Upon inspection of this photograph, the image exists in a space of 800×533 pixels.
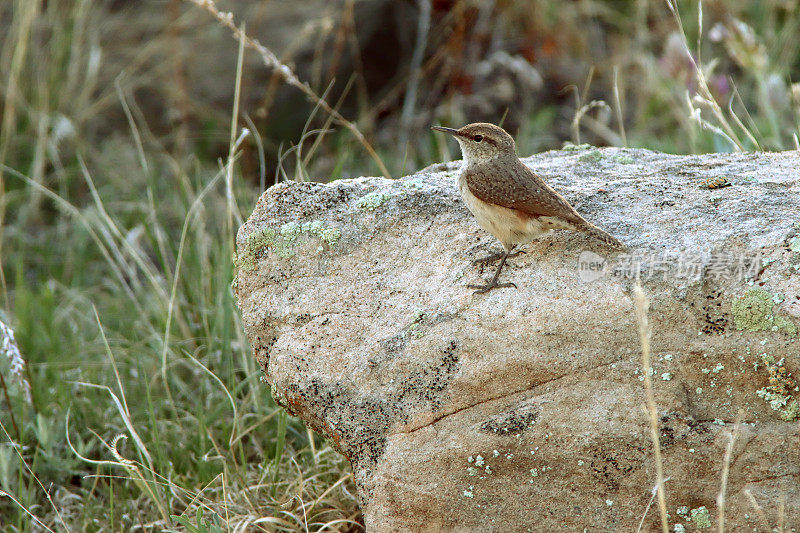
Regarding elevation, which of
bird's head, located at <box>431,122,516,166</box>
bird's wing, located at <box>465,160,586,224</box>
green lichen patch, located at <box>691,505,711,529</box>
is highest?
bird's head, located at <box>431,122,516,166</box>

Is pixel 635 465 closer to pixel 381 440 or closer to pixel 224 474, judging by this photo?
pixel 381 440

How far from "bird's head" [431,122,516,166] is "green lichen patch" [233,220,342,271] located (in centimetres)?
69

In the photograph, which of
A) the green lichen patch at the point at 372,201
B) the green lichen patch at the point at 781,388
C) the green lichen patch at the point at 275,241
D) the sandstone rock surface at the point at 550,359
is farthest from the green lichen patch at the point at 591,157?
the green lichen patch at the point at 781,388

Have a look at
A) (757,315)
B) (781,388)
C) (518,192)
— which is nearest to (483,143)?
(518,192)

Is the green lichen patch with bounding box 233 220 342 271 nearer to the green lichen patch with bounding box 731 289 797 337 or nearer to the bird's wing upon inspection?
the bird's wing

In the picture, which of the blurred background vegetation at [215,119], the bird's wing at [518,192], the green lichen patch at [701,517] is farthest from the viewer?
the blurred background vegetation at [215,119]

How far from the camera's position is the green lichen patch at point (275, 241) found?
128 inches

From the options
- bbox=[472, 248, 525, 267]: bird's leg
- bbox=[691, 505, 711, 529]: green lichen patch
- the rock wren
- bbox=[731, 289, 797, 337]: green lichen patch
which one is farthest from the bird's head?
bbox=[691, 505, 711, 529]: green lichen patch

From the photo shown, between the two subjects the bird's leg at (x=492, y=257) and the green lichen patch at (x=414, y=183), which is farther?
the green lichen patch at (x=414, y=183)

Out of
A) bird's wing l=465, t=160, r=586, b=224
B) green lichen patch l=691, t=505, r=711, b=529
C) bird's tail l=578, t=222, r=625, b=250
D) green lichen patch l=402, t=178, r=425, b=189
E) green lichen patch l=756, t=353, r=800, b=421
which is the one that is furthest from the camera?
green lichen patch l=402, t=178, r=425, b=189

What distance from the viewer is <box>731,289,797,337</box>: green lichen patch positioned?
256 centimetres

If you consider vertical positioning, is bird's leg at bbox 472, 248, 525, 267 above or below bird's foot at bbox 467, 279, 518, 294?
above

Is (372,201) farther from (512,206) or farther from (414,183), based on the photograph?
(512,206)

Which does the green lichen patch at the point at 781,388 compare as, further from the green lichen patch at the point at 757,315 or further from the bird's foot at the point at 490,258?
the bird's foot at the point at 490,258
